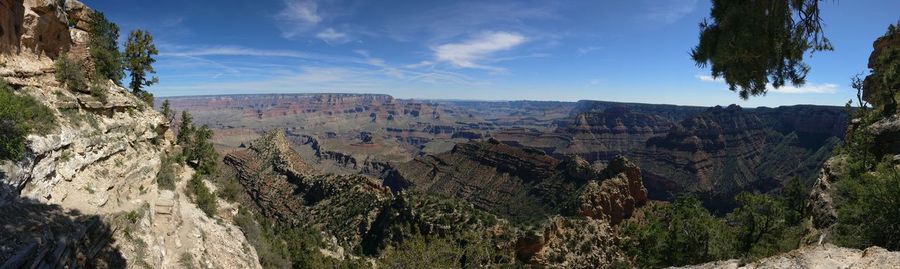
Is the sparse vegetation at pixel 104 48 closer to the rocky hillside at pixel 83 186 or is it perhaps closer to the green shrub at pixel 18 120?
the rocky hillside at pixel 83 186

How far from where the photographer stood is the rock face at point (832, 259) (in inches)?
463

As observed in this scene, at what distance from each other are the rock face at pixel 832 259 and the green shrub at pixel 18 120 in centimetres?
2560

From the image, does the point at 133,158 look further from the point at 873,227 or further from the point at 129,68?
the point at 873,227

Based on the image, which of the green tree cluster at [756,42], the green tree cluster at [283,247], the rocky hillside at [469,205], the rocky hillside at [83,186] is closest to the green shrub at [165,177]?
the rocky hillside at [83,186]

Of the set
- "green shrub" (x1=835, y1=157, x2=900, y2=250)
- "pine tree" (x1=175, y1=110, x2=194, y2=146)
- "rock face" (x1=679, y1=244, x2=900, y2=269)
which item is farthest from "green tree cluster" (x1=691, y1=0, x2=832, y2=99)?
"pine tree" (x1=175, y1=110, x2=194, y2=146)

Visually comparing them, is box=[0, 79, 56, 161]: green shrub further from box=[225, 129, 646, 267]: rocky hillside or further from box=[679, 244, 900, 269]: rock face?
box=[679, 244, 900, 269]: rock face

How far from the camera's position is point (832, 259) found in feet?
42.1

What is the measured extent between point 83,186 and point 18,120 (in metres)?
3.62

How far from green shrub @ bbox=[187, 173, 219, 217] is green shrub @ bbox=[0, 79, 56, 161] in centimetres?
1193

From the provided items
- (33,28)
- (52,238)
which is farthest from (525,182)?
(52,238)

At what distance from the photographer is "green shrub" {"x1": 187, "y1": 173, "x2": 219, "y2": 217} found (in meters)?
30.0

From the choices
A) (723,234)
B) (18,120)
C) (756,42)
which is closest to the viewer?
(756,42)

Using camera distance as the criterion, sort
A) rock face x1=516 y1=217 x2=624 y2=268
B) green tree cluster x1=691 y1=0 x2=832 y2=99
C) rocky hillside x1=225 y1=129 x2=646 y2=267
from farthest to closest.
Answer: rocky hillside x1=225 y1=129 x2=646 y2=267
rock face x1=516 y1=217 x2=624 y2=268
green tree cluster x1=691 y1=0 x2=832 y2=99

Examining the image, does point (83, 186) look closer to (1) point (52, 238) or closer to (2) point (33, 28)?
(1) point (52, 238)
